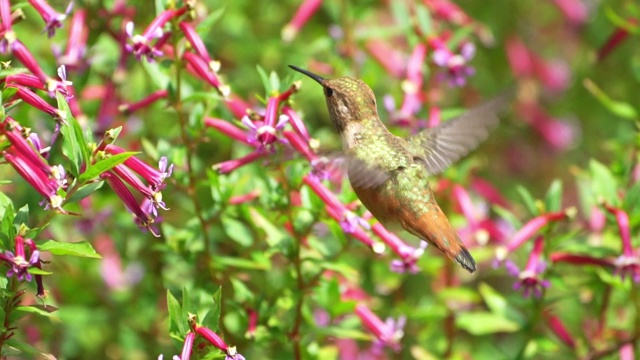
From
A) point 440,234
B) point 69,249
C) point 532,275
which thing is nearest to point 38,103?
point 69,249

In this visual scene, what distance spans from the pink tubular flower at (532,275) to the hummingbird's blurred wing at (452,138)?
398 millimetres

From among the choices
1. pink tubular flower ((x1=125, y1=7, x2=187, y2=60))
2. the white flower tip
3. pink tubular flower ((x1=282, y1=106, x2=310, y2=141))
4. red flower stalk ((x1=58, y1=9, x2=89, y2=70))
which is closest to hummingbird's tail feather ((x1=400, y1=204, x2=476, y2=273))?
the white flower tip

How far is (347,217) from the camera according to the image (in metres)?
2.76

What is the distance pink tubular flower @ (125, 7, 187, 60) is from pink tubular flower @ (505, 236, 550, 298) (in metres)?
1.32

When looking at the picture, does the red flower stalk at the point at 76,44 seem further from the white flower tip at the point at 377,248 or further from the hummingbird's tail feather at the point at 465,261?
the hummingbird's tail feather at the point at 465,261

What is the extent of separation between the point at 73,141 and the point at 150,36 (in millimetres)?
484

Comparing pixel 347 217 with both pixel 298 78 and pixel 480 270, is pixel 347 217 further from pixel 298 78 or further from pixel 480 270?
pixel 480 270

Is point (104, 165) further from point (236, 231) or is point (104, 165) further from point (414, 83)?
point (414, 83)

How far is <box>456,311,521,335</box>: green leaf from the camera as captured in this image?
3.45 metres

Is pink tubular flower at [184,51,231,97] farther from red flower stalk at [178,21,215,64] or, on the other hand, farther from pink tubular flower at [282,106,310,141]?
pink tubular flower at [282,106,310,141]

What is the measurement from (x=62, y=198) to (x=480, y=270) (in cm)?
291

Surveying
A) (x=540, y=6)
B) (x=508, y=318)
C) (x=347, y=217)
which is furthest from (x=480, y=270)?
→ (x=347, y=217)

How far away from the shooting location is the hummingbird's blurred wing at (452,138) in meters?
2.97

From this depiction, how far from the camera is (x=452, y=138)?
10.1ft
